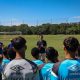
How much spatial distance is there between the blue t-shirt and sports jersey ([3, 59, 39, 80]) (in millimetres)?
483

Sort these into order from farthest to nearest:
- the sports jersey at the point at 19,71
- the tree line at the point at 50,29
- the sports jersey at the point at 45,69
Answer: the tree line at the point at 50,29, the sports jersey at the point at 45,69, the sports jersey at the point at 19,71

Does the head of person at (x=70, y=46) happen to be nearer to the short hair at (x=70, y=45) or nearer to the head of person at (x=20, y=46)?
the short hair at (x=70, y=45)

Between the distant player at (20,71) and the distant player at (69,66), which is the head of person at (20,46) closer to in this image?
the distant player at (20,71)

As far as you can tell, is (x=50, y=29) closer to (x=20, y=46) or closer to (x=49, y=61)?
(x=49, y=61)

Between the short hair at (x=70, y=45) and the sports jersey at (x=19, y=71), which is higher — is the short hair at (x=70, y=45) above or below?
above

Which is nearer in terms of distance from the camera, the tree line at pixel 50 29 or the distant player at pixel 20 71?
the distant player at pixel 20 71

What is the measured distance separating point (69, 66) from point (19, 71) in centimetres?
85

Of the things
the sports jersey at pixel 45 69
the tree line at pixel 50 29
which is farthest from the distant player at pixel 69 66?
the tree line at pixel 50 29

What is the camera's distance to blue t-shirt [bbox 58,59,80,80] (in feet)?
18.3

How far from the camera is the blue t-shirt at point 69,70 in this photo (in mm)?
5566

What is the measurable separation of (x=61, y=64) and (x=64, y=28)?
277 ft

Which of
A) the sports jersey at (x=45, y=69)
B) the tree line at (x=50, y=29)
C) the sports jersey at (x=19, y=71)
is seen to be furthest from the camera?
the tree line at (x=50, y=29)

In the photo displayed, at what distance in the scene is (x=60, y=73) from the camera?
5559mm

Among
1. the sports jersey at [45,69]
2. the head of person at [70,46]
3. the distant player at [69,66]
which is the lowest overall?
the sports jersey at [45,69]
